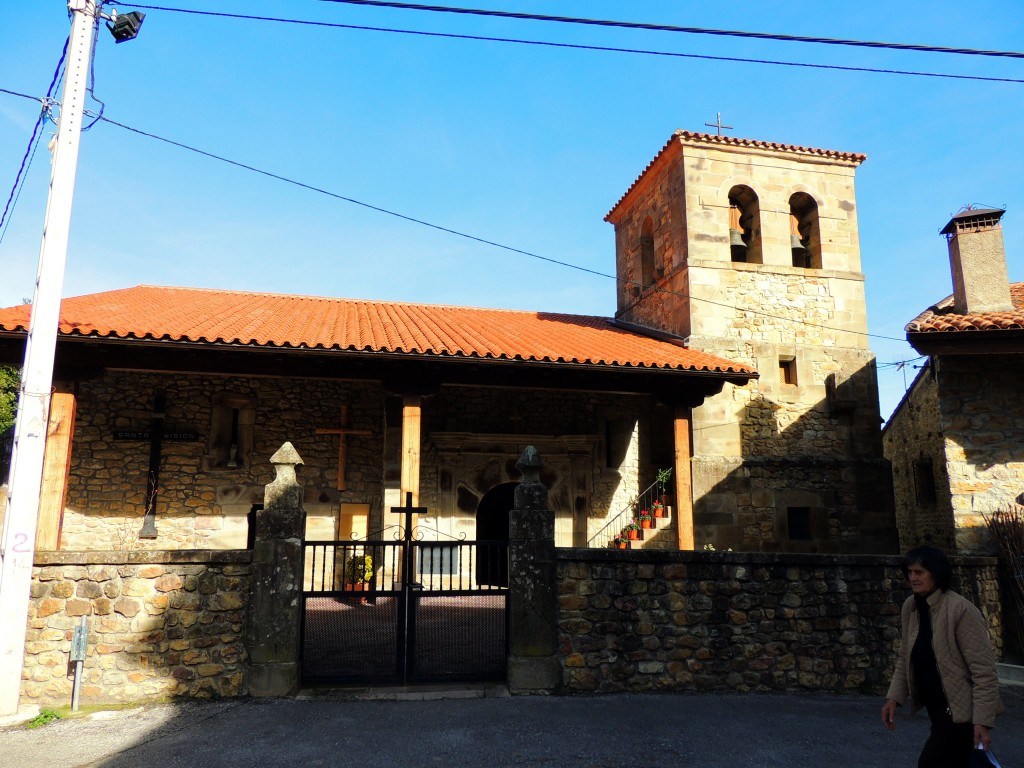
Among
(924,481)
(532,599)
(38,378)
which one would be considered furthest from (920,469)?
(38,378)

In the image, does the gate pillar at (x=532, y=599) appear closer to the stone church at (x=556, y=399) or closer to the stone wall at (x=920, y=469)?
the stone church at (x=556, y=399)

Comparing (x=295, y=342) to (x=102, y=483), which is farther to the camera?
(x=102, y=483)

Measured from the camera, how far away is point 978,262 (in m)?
9.73

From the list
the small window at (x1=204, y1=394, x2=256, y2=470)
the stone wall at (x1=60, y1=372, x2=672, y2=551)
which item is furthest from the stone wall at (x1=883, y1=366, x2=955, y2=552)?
the small window at (x1=204, y1=394, x2=256, y2=470)

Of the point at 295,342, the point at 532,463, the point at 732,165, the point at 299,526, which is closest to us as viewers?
the point at 299,526

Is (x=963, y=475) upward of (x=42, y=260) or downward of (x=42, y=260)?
downward

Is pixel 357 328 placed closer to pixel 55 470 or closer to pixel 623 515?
pixel 55 470

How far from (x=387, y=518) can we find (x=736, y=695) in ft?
19.2

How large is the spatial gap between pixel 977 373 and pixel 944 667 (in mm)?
7282

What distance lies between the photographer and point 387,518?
1058cm

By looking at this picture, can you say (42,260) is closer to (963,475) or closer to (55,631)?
(55,631)

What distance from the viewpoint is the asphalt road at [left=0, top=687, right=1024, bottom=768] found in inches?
181

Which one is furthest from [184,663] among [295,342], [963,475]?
[963,475]

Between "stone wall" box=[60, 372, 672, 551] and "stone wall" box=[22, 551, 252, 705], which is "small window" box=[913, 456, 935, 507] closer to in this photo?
"stone wall" box=[60, 372, 672, 551]
